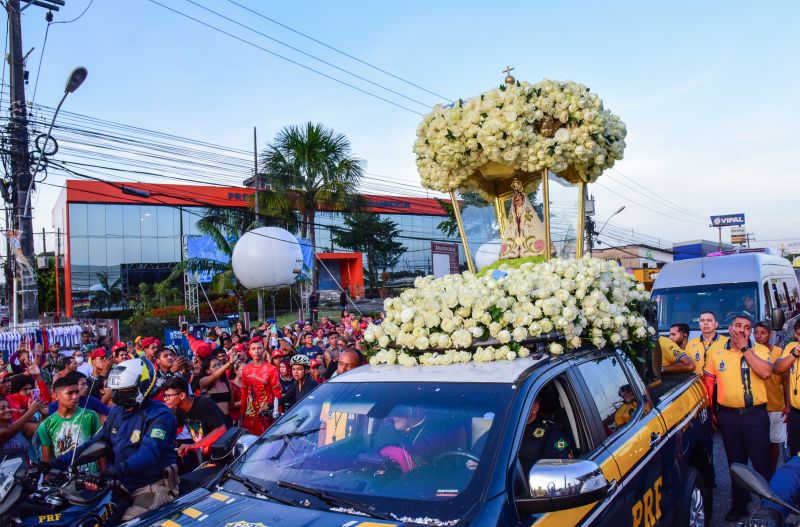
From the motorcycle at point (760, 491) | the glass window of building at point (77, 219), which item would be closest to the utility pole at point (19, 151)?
the motorcycle at point (760, 491)

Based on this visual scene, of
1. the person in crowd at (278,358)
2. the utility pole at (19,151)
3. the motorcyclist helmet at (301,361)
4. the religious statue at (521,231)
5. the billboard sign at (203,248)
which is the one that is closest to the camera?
the religious statue at (521,231)

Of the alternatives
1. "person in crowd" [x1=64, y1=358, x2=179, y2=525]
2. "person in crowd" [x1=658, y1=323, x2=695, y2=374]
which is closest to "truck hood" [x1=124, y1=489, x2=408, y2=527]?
"person in crowd" [x1=64, y1=358, x2=179, y2=525]

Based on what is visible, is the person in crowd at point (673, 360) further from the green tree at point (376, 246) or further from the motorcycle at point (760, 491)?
the green tree at point (376, 246)

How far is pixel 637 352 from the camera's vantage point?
15.2 feet

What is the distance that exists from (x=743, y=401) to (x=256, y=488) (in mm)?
4496

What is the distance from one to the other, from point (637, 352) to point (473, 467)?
246 centimetres

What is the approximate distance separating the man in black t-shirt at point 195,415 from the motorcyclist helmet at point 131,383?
1080 mm

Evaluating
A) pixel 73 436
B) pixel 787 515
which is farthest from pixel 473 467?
pixel 73 436

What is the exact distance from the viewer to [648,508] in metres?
3.47

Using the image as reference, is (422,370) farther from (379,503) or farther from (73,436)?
(73,436)

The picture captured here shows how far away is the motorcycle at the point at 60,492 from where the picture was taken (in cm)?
330

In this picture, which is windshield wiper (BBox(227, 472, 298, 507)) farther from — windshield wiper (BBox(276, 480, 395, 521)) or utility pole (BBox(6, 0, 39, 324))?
utility pole (BBox(6, 0, 39, 324))

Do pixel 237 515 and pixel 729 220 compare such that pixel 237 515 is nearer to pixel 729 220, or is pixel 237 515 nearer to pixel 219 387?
pixel 219 387

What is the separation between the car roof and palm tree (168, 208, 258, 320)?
22628mm
